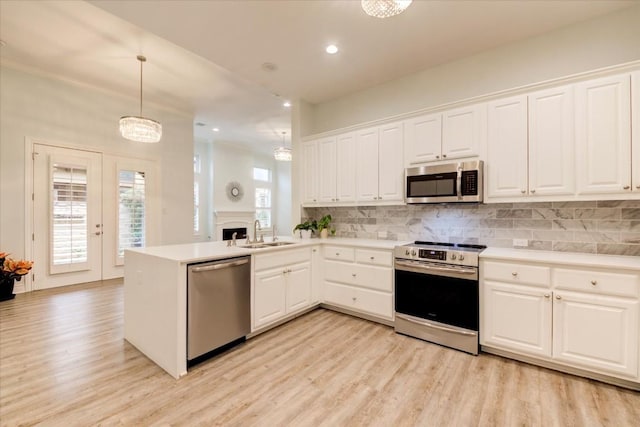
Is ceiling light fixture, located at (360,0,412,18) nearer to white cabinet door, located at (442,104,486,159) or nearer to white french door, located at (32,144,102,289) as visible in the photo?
white cabinet door, located at (442,104,486,159)

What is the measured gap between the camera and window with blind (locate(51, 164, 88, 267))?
449 centimetres

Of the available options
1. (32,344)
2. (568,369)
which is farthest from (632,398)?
(32,344)

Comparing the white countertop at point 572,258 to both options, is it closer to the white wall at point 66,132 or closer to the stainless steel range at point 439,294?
the stainless steel range at point 439,294

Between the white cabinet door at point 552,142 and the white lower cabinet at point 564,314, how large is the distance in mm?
669

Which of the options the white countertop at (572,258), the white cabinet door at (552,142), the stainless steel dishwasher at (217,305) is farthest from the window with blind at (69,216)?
the white cabinet door at (552,142)

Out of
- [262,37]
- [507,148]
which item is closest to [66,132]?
[262,37]

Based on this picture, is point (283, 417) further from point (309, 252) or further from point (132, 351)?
point (309, 252)

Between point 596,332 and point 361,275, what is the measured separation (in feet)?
6.58

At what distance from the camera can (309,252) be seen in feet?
11.7

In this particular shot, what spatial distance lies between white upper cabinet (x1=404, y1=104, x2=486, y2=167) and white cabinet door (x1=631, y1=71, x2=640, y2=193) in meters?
1.03

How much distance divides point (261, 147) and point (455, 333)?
7673 mm

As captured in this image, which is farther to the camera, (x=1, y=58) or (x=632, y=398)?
Result: (x=1, y=58)

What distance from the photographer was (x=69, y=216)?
4602mm

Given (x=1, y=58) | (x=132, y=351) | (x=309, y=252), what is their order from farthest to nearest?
1. (x=1, y=58)
2. (x=309, y=252)
3. (x=132, y=351)
